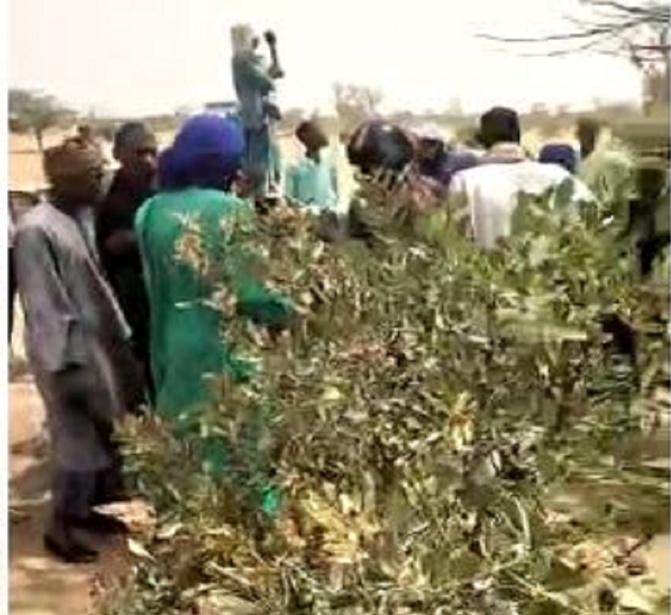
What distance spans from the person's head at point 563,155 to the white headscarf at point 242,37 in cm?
25

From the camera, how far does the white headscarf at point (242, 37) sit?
4.51 ft

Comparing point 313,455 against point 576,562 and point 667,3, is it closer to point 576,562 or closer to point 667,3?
point 576,562

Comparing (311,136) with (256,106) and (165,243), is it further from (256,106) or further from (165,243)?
(165,243)

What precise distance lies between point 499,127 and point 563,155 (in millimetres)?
56

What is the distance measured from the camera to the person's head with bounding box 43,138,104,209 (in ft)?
4.67

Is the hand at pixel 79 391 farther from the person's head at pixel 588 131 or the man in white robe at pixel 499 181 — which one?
the person's head at pixel 588 131

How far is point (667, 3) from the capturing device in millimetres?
1310

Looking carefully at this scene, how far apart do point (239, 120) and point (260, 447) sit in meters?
0.26

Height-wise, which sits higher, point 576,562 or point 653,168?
point 653,168

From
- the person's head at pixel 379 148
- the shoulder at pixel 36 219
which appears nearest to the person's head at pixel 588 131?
the person's head at pixel 379 148

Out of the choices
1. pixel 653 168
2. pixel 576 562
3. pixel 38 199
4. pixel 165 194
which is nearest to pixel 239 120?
pixel 165 194

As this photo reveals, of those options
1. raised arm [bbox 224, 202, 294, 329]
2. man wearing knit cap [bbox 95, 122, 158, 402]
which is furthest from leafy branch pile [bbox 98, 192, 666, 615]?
man wearing knit cap [bbox 95, 122, 158, 402]

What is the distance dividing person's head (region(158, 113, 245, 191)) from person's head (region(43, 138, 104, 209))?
0.19 feet

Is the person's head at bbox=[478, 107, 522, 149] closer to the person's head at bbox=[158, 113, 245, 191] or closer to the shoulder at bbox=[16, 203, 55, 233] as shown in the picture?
the person's head at bbox=[158, 113, 245, 191]
